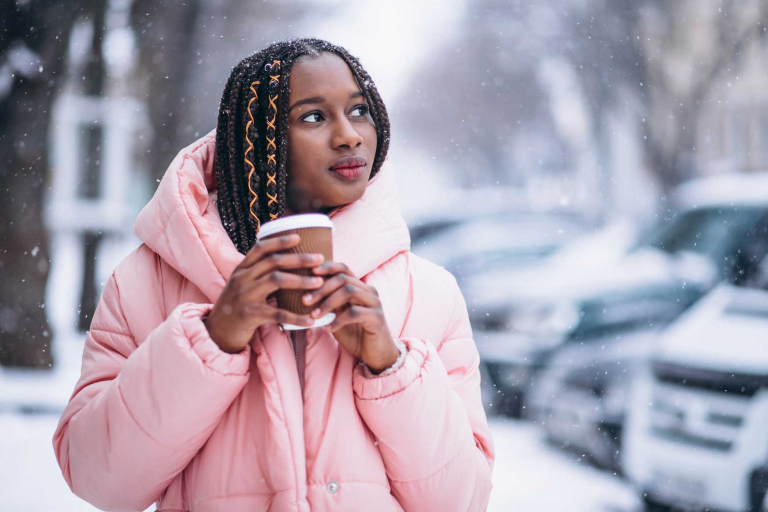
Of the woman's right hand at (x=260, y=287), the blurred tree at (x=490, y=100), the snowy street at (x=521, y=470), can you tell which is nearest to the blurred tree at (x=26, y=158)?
the snowy street at (x=521, y=470)

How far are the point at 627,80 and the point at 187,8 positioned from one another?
172cm

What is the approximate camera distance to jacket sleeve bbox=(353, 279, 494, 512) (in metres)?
0.99

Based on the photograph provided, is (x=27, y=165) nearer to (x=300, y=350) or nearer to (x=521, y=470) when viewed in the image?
(x=300, y=350)

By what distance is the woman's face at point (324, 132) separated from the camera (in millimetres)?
1146

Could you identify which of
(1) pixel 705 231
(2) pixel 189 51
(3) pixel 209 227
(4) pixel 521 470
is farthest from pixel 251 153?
(1) pixel 705 231

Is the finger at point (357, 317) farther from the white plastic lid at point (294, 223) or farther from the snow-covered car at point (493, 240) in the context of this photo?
the snow-covered car at point (493, 240)

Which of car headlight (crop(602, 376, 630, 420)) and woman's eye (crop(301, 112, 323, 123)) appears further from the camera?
car headlight (crop(602, 376, 630, 420))

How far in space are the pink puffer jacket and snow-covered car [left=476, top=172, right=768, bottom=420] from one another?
1.31 m

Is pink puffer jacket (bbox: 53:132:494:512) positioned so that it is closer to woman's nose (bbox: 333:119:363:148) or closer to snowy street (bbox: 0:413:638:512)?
woman's nose (bbox: 333:119:363:148)

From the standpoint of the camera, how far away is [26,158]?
2.31 metres

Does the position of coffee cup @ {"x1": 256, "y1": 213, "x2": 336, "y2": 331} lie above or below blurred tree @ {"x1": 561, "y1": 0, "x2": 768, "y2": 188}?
below

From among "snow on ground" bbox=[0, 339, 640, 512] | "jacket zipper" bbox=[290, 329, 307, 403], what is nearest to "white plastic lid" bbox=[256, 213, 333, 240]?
"jacket zipper" bbox=[290, 329, 307, 403]

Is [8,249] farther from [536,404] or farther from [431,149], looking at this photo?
[536,404]

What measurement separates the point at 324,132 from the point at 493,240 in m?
1.45
